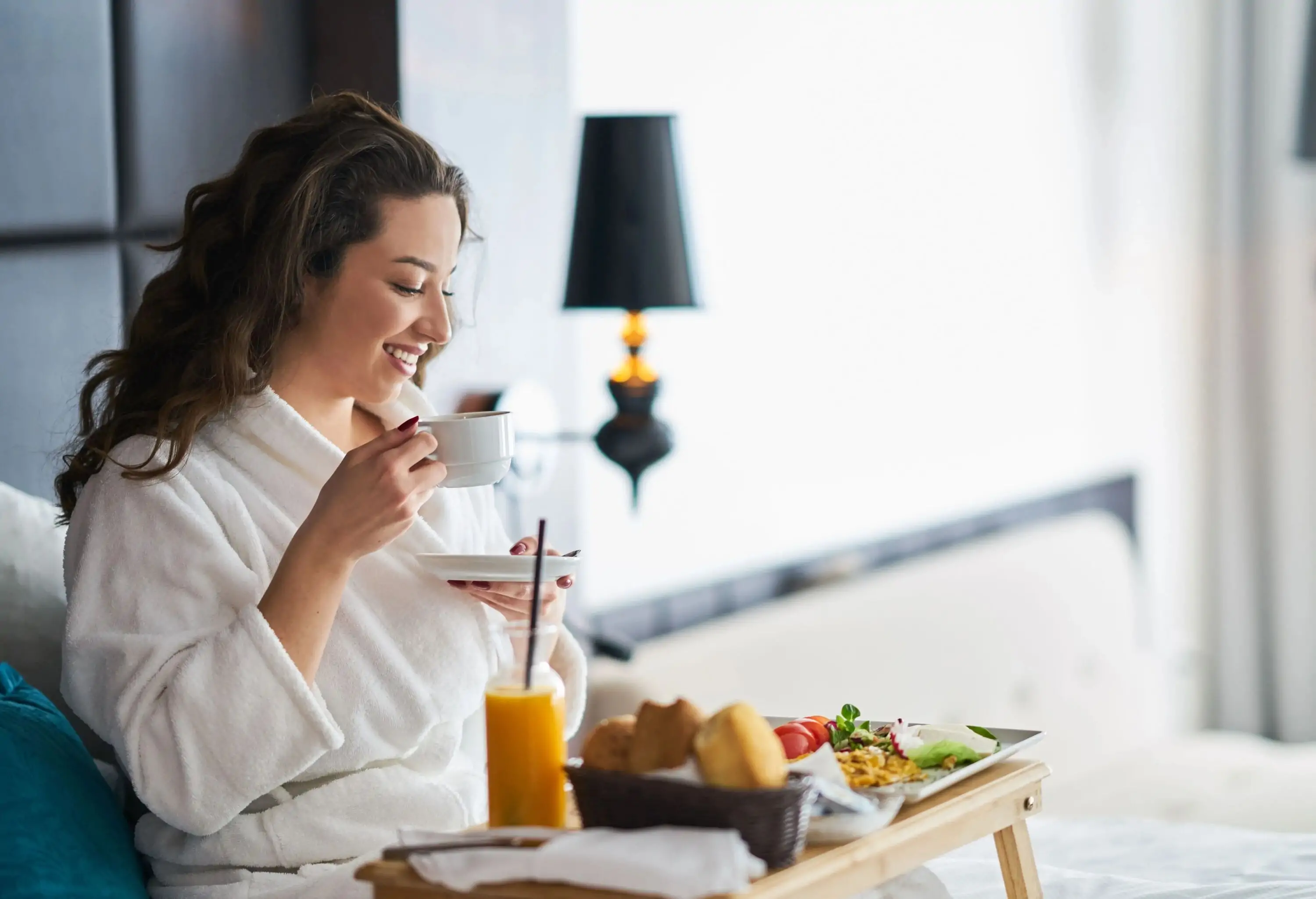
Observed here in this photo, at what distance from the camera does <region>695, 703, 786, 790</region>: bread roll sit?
1.08 meters

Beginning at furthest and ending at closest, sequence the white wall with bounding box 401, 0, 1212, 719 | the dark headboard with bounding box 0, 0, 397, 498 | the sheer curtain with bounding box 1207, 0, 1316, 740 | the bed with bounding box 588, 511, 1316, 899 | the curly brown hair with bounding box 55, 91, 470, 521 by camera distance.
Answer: the sheer curtain with bounding box 1207, 0, 1316, 740, the white wall with bounding box 401, 0, 1212, 719, the bed with bounding box 588, 511, 1316, 899, the dark headboard with bounding box 0, 0, 397, 498, the curly brown hair with bounding box 55, 91, 470, 521

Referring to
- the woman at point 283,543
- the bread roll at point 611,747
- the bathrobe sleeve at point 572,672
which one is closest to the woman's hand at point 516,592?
the woman at point 283,543

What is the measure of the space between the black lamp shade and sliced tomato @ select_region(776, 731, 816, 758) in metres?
0.94

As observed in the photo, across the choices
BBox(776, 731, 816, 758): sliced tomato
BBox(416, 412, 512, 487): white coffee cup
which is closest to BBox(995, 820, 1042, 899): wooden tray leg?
BBox(776, 731, 816, 758): sliced tomato

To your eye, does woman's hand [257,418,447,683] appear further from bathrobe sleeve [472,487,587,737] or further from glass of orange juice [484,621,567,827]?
bathrobe sleeve [472,487,587,737]

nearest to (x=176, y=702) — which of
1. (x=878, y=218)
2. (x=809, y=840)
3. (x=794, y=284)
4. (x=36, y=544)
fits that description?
(x=36, y=544)

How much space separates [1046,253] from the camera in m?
3.90

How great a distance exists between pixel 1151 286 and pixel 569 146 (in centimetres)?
233

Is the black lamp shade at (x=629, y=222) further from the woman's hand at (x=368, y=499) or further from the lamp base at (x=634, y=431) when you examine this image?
the woman's hand at (x=368, y=499)

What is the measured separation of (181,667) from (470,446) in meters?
0.32

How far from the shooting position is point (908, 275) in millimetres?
3477

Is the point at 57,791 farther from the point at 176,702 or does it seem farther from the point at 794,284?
the point at 794,284

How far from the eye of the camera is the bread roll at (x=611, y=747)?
116cm

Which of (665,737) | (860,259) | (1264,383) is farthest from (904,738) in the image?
(1264,383)
